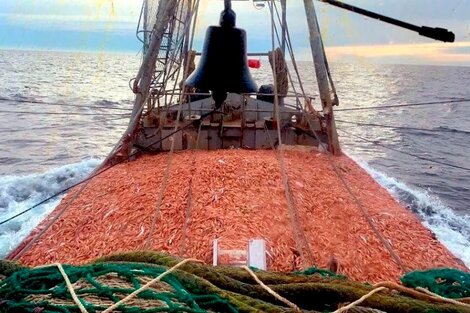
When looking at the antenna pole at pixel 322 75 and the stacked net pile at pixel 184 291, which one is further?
the antenna pole at pixel 322 75

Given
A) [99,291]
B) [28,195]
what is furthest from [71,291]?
[28,195]

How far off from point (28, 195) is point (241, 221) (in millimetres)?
9536

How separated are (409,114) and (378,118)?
555cm

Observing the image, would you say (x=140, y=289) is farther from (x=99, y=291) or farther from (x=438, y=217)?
(x=438, y=217)

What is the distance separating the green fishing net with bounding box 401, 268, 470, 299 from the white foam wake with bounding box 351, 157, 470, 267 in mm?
8265

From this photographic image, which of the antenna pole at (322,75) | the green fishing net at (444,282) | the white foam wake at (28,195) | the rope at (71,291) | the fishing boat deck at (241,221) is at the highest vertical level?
the antenna pole at (322,75)

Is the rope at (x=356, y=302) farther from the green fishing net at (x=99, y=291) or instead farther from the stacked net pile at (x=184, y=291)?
the green fishing net at (x=99, y=291)

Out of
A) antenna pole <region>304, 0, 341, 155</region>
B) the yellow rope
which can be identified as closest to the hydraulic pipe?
the yellow rope

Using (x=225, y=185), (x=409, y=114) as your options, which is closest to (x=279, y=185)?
(x=225, y=185)

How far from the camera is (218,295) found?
231 cm

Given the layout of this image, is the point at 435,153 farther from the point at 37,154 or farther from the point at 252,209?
the point at 252,209

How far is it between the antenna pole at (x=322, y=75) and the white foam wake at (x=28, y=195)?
23.5ft

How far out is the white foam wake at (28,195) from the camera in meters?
10.9

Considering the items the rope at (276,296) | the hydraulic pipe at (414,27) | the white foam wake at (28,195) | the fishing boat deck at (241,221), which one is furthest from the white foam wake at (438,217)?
the white foam wake at (28,195)
